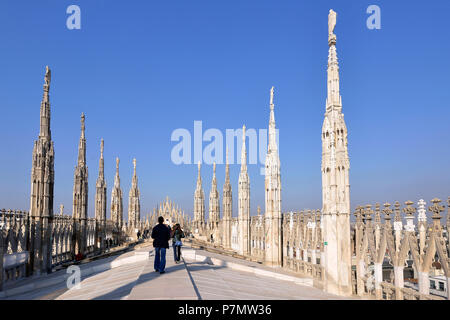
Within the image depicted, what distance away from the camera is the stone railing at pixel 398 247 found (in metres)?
8.55

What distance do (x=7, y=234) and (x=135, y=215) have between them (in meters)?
40.9

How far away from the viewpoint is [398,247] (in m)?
10.3

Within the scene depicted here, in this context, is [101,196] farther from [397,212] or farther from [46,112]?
[397,212]

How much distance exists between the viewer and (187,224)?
62.3m

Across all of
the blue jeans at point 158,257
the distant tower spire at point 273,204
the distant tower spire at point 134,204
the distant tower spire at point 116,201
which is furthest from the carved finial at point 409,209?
the distant tower spire at point 134,204

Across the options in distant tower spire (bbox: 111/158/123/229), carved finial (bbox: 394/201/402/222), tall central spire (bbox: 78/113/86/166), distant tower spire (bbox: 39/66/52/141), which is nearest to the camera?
carved finial (bbox: 394/201/402/222)

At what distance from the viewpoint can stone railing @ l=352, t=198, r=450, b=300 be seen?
8547 mm

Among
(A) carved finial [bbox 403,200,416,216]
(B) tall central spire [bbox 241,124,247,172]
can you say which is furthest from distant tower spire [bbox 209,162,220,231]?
(A) carved finial [bbox 403,200,416,216]

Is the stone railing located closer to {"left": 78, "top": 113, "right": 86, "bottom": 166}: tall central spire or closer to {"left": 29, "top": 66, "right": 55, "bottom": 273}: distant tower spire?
{"left": 29, "top": 66, "right": 55, "bottom": 273}: distant tower spire

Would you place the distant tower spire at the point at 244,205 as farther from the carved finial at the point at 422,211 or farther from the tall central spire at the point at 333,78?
the carved finial at the point at 422,211

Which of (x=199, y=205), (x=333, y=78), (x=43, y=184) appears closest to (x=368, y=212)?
(x=333, y=78)
